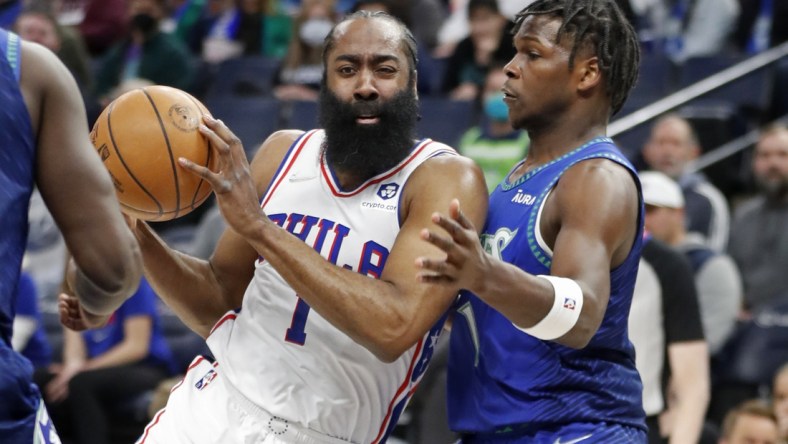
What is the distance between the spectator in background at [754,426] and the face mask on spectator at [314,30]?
5380 mm

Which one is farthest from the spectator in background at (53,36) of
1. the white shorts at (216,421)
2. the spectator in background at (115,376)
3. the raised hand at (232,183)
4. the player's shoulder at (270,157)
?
the raised hand at (232,183)

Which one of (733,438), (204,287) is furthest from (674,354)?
(204,287)

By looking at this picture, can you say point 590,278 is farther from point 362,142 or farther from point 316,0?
point 316,0

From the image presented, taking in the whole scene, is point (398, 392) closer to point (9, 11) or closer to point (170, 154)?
point (170, 154)

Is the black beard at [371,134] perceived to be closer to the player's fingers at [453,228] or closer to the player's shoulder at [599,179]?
the player's shoulder at [599,179]

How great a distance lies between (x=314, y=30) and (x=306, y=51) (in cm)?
22

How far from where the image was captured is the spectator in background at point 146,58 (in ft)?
32.8

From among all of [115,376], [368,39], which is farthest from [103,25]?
[368,39]

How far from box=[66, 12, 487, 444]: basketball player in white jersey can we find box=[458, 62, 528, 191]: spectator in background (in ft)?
11.7

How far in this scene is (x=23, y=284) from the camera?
717cm

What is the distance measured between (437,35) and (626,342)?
721 centimetres

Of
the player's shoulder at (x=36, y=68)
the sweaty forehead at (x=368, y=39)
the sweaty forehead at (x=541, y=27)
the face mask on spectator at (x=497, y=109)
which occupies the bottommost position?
the face mask on spectator at (x=497, y=109)

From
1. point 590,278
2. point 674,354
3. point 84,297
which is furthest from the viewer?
point 674,354

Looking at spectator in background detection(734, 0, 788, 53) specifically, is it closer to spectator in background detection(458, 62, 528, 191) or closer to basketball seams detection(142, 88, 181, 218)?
spectator in background detection(458, 62, 528, 191)
